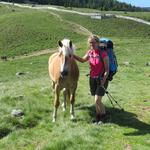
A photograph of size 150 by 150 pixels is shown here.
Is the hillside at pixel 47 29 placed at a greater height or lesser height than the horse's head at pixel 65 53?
lesser

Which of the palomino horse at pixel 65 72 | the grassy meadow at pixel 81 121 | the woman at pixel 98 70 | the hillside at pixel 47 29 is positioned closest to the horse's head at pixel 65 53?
the palomino horse at pixel 65 72

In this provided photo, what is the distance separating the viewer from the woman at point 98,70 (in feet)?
44.1

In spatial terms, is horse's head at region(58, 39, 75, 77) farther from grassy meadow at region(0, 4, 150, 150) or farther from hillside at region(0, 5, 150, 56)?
hillside at region(0, 5, 150, 56)

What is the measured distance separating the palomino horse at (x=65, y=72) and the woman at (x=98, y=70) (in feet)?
1.91

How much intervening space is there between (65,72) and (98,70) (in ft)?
3.72

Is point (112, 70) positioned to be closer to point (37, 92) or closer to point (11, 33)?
point (37, 92)

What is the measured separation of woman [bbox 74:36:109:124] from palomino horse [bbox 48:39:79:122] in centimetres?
58

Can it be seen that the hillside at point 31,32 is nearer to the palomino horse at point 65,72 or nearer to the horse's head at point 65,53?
the palomino horse at point 65,72

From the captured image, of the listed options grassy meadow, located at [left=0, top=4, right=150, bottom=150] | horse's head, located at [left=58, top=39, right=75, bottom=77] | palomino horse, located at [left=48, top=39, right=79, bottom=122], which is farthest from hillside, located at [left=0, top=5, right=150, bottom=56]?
horse's head, located at [left=58, top=39, right=75, bottom=77]

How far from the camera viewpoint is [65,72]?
43.8 feet

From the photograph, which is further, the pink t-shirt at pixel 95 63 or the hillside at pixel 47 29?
the hillside at pixel 47 29

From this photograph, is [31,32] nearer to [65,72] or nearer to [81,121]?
[81,121]

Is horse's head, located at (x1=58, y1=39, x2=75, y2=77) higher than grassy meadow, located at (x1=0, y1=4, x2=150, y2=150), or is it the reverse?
horse's head, located at (x1=58, y1=39, x2=75, y2=77)

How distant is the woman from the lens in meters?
13.4
